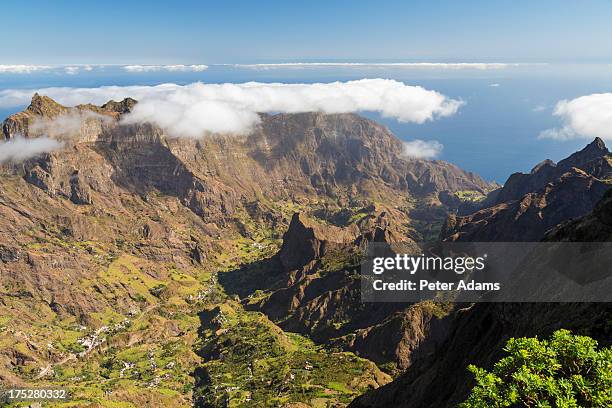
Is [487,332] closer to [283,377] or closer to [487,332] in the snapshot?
[487,332]

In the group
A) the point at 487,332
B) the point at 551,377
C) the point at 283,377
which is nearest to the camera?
the point at 551,377

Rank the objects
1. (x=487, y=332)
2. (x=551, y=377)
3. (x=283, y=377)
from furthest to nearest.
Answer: (x=283, y=377) < (x=487, y=332) < (x=551, y=377)

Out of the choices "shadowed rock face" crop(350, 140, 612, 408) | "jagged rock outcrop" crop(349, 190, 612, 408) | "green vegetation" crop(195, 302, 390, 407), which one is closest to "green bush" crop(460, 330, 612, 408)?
"shadowed rock face" crop(350, 140, 612, 408)

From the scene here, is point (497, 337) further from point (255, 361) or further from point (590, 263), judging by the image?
point (255, 361)

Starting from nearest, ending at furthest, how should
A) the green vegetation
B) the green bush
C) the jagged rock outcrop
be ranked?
the green bush
the jagged rock outcrop
the green vegetation

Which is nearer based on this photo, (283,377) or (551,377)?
(551,377)

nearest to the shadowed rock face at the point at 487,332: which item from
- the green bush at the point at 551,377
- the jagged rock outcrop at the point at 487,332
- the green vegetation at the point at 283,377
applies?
the jagged rock outcrop at the point at 487,332

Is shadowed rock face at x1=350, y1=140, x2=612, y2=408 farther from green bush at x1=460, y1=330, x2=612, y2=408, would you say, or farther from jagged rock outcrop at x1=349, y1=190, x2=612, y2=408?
green bush at x1=460, y1=330, x2=612, y2=408

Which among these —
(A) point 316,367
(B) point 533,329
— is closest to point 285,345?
(A) point 316,367

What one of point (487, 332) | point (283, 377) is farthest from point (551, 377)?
point (283, 377)
